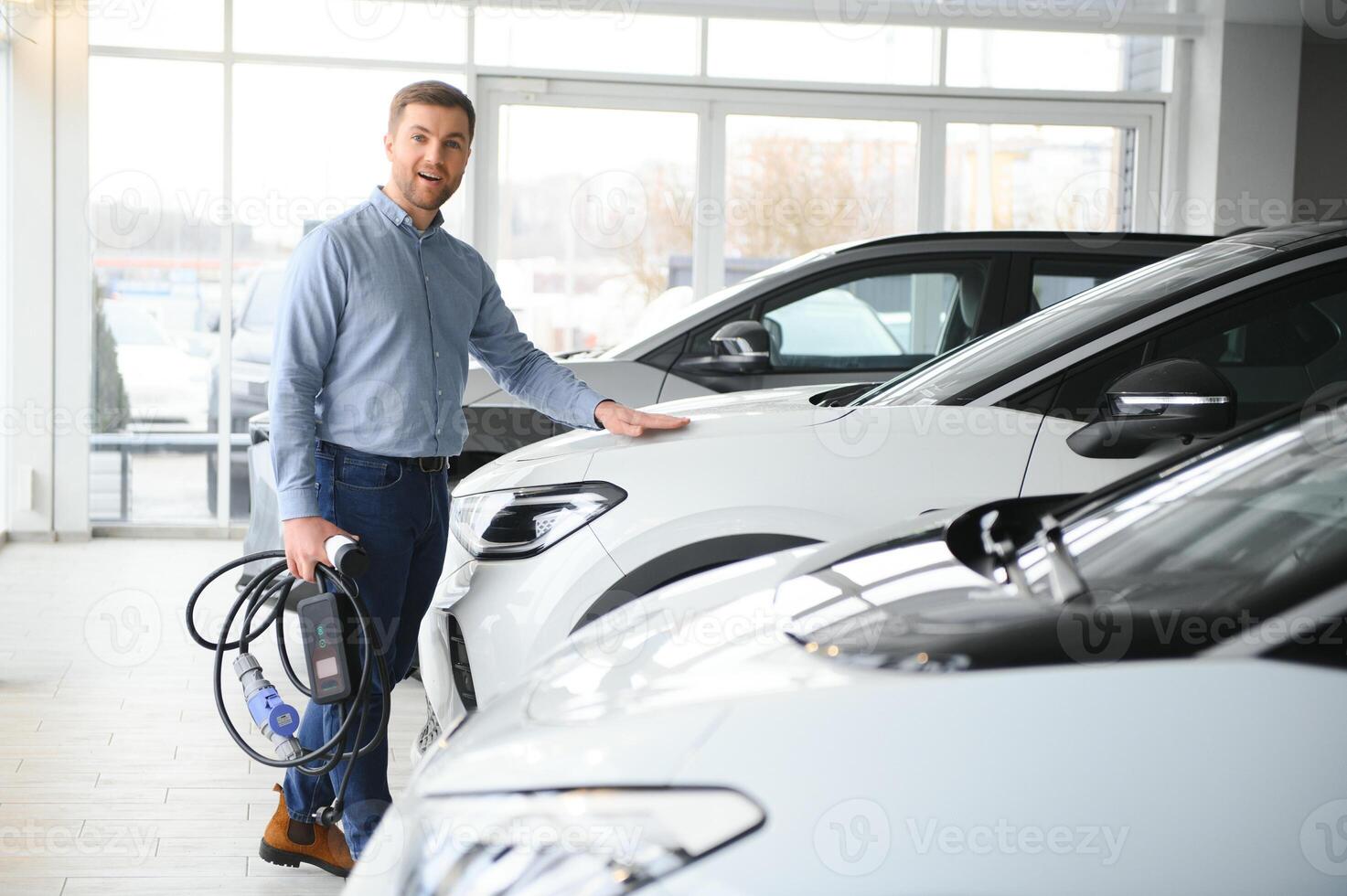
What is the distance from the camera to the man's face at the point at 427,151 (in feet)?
9.42

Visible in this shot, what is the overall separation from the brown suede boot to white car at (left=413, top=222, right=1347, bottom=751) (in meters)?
0.43

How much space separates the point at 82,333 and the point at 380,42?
267 cm

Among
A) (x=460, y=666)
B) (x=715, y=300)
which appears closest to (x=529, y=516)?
(x=460, y=666)

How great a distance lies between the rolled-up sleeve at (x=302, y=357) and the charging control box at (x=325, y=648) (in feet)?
0.68

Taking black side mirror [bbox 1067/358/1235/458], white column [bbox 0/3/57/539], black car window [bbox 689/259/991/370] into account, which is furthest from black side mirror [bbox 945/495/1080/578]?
white column [bbox 0/3/57/539]

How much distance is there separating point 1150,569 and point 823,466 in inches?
47.7

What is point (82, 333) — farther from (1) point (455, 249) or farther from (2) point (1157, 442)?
(2) point (1157, 442)

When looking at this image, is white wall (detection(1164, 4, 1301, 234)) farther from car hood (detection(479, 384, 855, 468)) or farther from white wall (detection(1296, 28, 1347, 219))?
car hood (detection(479, 384, 855, 468))

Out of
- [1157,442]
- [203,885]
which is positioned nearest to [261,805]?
[203,885]

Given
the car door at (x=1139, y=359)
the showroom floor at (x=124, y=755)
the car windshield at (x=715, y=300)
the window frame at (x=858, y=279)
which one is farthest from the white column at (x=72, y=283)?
the car door at (x=1139, y=359)

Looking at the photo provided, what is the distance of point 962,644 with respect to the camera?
1402 millimetres

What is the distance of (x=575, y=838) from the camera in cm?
134

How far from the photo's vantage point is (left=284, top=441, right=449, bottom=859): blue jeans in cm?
288

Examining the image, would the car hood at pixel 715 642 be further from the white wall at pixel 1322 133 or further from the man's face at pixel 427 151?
the white wall at pixel 1322 133
